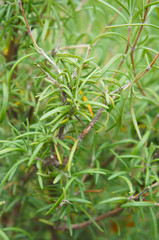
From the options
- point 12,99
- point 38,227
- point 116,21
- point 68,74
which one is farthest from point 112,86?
point 38,227

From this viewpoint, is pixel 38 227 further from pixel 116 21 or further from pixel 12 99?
pixel 116 21

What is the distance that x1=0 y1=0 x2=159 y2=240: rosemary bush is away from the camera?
0.40 m

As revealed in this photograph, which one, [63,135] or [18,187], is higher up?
[63,135]

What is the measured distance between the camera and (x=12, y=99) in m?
0.56

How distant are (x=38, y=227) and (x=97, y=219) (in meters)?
0.23

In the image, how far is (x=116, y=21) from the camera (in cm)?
71

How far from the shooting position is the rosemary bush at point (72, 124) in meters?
0.40

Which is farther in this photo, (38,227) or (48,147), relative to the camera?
(38,227)

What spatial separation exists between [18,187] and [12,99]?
0.22 metres

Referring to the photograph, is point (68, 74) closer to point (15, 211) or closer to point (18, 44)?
point (18, 44)

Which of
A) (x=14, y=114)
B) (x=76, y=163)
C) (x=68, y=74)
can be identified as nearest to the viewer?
(x=68, y=74)

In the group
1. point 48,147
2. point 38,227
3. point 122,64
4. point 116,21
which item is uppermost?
point 116,21

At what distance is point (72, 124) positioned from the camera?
444 mm

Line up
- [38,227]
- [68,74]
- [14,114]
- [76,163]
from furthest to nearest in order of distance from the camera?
[38,227] < [14,114] < [76,163] < [68,74]
